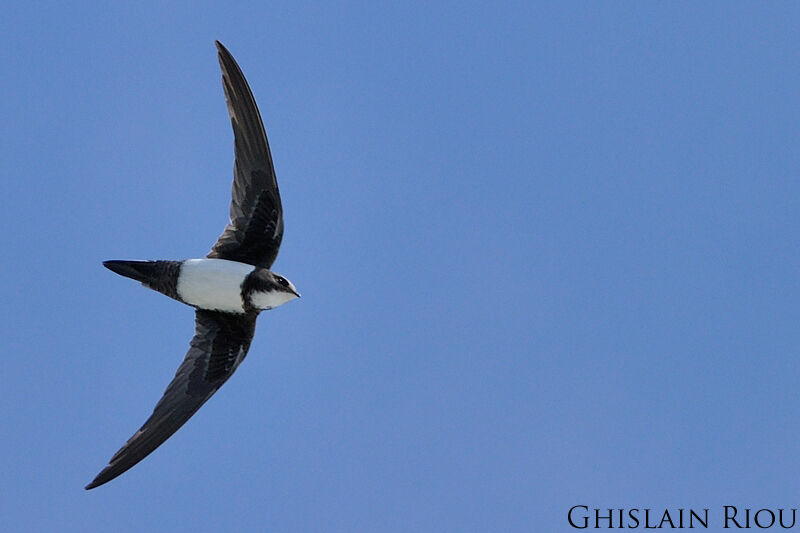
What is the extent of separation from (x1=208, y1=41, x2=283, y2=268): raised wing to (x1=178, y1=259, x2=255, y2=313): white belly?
210mm

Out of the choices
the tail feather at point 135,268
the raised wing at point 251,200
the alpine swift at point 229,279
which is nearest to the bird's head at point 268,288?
the alpine swift at point 229,279

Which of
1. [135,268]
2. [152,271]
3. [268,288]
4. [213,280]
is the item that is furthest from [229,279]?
[135,268]

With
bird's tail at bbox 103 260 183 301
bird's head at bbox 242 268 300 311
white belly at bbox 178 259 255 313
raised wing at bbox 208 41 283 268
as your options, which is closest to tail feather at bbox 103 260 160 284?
bird's tail at bbox 103 260 183 301

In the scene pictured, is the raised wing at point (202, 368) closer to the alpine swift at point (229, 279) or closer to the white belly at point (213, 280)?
the alpine swift at point (229, 279)

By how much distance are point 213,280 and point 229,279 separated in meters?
0.13

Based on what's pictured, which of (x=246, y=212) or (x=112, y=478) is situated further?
(x=246, y=212)

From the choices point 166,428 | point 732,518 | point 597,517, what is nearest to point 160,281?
point 166,428

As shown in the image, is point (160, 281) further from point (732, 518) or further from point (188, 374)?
point (732, 518)

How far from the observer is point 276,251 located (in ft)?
37.4

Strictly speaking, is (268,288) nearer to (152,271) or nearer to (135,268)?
(152,271)

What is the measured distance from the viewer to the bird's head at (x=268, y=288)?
1111cm

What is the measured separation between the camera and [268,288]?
11.1 m

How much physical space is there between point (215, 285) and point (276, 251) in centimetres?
61

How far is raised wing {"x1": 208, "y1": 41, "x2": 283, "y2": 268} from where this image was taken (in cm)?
1118
